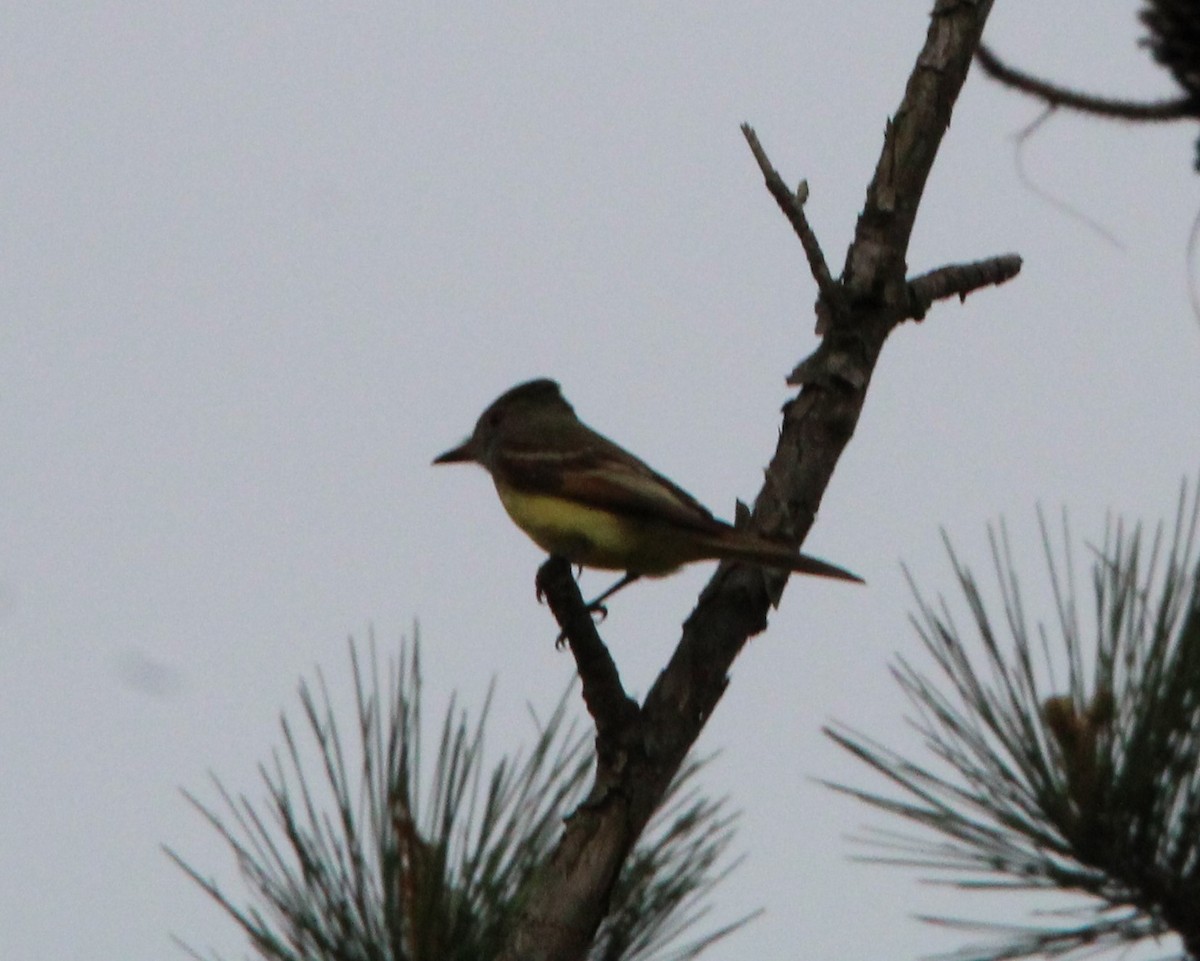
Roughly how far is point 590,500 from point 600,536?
10 centimetres

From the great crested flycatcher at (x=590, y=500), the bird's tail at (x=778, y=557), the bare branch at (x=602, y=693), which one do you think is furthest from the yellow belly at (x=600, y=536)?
the bare branch at (x=602, y=693)

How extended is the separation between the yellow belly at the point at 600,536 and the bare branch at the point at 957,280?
0.83m

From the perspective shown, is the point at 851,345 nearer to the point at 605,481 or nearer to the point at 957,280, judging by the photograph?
the point at 957,280

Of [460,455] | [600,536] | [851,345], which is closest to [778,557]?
[851,345]

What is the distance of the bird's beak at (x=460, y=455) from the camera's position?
6.01 meters

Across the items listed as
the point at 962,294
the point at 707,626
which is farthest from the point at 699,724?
the point at 962,294

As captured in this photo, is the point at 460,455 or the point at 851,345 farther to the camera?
the point at 460,455

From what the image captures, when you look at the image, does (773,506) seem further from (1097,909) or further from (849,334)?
(1097,909)

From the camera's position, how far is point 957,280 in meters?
3.96

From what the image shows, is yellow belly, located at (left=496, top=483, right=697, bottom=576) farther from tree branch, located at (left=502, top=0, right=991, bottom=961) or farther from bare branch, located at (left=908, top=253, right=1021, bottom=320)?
bare branch, located at (left=908, top=253, right=1021, bottom=320)

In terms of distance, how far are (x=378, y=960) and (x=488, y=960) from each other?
0.55 feet

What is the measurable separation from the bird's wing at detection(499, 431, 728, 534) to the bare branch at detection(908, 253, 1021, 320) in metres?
0.63

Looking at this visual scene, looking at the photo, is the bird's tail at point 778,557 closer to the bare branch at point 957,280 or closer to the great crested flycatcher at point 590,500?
the great crested flycatcher at point 590,500

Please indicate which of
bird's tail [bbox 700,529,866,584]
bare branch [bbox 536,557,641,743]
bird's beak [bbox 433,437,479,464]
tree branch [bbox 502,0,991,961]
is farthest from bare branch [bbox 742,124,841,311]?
bird's beak [bbox 433,437,479,464]
